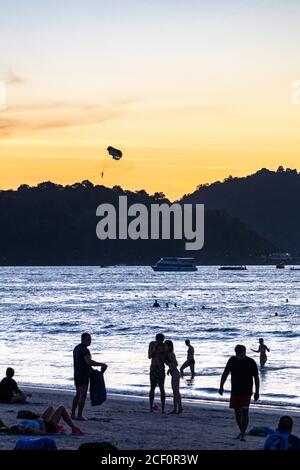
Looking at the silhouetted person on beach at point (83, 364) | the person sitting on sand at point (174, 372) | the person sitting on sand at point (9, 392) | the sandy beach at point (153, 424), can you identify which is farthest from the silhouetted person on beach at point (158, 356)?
the person sitting on sand at point (9, 392)

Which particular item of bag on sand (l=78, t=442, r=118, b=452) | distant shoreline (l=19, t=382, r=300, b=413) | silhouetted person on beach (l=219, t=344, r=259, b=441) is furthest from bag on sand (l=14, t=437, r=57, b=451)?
distant shoreline (l=19, t=382, r=300, b=413)

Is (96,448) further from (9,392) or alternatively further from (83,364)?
(9,392)

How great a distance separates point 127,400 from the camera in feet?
92.4

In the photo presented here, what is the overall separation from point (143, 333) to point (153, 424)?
5087cm

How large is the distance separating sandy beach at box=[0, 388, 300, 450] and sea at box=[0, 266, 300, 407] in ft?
11.7

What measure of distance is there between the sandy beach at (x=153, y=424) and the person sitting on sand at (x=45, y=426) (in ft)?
0.74

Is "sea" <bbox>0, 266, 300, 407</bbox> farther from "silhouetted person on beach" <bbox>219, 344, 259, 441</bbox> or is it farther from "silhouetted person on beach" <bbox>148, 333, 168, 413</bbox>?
"silhouetted person on beach" <bbox>219, 344, 259, 441</bbox>

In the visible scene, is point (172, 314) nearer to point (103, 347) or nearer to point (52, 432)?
point (103, 347)

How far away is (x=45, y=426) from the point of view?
18672 mm

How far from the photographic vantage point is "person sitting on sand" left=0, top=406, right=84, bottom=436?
18.3m
